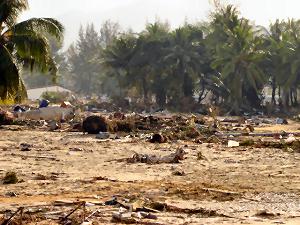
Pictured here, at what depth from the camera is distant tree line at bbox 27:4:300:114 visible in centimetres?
4719

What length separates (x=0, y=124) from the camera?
2908 cm

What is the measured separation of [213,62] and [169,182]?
35713mm

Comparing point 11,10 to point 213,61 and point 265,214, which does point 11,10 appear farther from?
point 213,61

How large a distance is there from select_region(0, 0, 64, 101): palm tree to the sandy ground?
2146 millimetres

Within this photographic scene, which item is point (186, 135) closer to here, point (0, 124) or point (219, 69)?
point (0, 124)

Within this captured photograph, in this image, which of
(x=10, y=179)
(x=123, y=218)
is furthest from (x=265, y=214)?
(x=10, y=179)

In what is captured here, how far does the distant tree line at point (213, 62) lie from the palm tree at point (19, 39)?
27.9 metres

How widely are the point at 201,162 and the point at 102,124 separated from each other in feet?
33.9

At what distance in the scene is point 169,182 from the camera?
12508 millimetres

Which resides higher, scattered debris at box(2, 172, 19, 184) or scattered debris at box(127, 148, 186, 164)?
scattered debris at box(2, 172, 19, 184)

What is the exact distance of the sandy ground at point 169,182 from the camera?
934 centimetres

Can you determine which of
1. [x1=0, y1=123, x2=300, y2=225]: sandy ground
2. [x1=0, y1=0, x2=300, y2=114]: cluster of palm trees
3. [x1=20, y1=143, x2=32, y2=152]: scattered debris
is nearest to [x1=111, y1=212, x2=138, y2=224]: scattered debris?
[x1=0, y1=123, x2=300, y2=225]: sandy ground

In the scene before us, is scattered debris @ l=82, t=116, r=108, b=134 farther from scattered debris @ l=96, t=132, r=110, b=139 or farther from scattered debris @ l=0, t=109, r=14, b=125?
scattered debris @ l=0, t=109, r=14, b=125

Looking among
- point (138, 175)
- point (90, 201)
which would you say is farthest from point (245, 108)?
point (90, 201)
